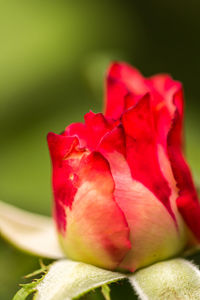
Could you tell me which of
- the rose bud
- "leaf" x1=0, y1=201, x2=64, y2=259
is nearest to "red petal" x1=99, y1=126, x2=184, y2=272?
the rose bud

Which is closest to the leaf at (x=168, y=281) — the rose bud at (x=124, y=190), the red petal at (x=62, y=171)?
the rose bud at (x=124, y=190)

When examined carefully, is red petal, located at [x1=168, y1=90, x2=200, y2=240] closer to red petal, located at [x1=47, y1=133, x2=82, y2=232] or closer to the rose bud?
the rose bud

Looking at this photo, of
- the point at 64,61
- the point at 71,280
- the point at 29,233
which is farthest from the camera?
the point at 64,61

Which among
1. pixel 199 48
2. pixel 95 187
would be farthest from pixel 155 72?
pixel 95 187

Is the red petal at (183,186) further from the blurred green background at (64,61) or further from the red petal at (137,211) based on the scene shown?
the blurred green background at (64,61)

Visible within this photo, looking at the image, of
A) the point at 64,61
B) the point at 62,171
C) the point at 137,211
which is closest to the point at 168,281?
the point at 137,211

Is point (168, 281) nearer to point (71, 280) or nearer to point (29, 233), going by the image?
point (71, 280)

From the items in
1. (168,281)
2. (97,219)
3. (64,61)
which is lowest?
(168,281)
